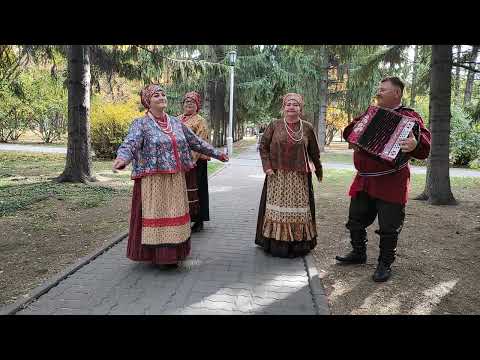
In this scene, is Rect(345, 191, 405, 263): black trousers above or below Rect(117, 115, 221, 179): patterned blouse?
below

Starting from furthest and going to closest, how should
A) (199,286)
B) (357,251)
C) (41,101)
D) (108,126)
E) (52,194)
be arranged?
(41,101), (108,126), (52,194), (357,251), (199,286)

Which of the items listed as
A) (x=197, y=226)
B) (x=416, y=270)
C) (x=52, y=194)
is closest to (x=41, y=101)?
(x=52, y=194)

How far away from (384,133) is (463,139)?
16.5 metres

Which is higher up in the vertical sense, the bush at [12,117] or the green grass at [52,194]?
the bush at [12,117]

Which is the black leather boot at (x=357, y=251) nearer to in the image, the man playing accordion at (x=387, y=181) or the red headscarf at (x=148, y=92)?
the man playing accordion at (x=387, y=181)

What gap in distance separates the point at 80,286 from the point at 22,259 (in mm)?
1419

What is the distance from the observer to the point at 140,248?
4.75m

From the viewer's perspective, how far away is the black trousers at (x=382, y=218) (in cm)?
445

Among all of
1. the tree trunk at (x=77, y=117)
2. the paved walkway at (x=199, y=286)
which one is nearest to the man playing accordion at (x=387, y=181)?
the paved walkway at (x=199, y=286)

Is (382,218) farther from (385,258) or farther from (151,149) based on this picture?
(151,149)

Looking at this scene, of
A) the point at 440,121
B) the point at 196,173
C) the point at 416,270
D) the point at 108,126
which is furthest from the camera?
the point at 108,126

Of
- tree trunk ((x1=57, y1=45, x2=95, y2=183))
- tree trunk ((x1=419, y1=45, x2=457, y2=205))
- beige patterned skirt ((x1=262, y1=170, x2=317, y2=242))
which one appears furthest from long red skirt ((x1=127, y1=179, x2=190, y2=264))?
tree trunk ((x1=57, y1=45, x2=95, y2=183))

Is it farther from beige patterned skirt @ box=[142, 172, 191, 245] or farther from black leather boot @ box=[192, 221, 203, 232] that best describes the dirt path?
black leather boot @ box=[192, 221, 203, 232]

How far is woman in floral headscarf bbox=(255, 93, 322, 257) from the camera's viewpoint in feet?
17.2
